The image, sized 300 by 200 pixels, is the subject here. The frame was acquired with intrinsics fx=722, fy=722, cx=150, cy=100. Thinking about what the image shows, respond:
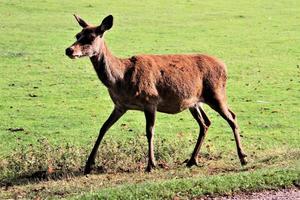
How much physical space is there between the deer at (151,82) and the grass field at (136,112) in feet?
2.56

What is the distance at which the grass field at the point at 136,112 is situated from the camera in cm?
1060

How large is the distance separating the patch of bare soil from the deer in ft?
8.38

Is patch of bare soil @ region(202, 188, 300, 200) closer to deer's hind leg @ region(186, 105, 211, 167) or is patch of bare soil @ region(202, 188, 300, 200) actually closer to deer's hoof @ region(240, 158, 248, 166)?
deer's hoof @ region(240, 158, 248, 166)

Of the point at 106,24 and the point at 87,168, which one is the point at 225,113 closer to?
the point at 87,168

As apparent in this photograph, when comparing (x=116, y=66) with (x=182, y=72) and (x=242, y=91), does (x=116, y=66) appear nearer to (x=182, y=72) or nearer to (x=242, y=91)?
(x=182, y=72)

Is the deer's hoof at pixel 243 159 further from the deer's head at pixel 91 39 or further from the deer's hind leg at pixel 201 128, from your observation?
the deer's head at pixel 91 39

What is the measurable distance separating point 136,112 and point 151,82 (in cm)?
568

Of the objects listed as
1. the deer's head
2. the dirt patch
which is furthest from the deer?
the dirt patch

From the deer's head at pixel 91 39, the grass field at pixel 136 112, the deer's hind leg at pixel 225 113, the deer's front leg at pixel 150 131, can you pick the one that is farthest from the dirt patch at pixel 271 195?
the deer's head at pixel 91 39

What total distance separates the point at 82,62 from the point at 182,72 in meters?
11.6

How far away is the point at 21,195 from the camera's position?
33.0 feet

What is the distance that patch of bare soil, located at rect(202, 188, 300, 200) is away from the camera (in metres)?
9.12

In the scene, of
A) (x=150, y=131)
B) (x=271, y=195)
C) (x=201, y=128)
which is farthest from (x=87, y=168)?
(x=271, y=195)

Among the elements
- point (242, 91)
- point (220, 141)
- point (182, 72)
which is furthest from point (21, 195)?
point (242, 91)
